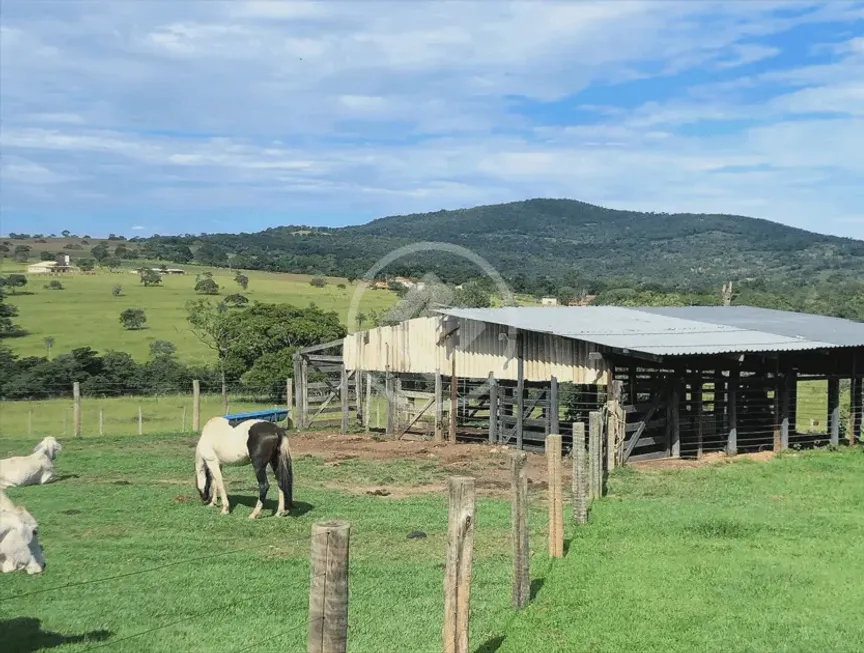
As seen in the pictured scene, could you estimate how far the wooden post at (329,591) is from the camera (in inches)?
187

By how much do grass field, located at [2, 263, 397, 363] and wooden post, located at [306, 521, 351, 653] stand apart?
4302cm

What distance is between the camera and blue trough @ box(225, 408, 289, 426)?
26975mm

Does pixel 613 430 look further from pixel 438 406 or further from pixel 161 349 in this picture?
pixel 161 349

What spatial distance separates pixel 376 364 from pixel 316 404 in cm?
637

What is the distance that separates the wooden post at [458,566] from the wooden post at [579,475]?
5364 mm

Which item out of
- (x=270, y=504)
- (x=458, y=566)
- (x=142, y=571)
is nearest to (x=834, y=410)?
(x=270, y=504)

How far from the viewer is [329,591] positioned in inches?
189

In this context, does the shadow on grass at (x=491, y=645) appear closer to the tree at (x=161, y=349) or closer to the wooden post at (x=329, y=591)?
the wooden post at (x=329, y=591)

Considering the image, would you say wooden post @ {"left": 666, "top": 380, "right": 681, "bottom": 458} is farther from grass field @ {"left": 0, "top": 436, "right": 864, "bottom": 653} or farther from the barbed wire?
the barbed wire

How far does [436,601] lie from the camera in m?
8.58

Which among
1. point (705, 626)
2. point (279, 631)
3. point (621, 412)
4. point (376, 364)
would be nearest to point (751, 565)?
point (705, 626)

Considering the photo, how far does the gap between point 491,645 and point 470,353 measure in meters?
18.5

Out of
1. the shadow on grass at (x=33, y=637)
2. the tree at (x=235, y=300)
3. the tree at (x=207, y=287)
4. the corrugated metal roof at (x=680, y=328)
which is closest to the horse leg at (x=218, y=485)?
the shadow on grass at (x=33, y=637)

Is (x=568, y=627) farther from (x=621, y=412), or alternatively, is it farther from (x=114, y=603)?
(x=621, y=412)
